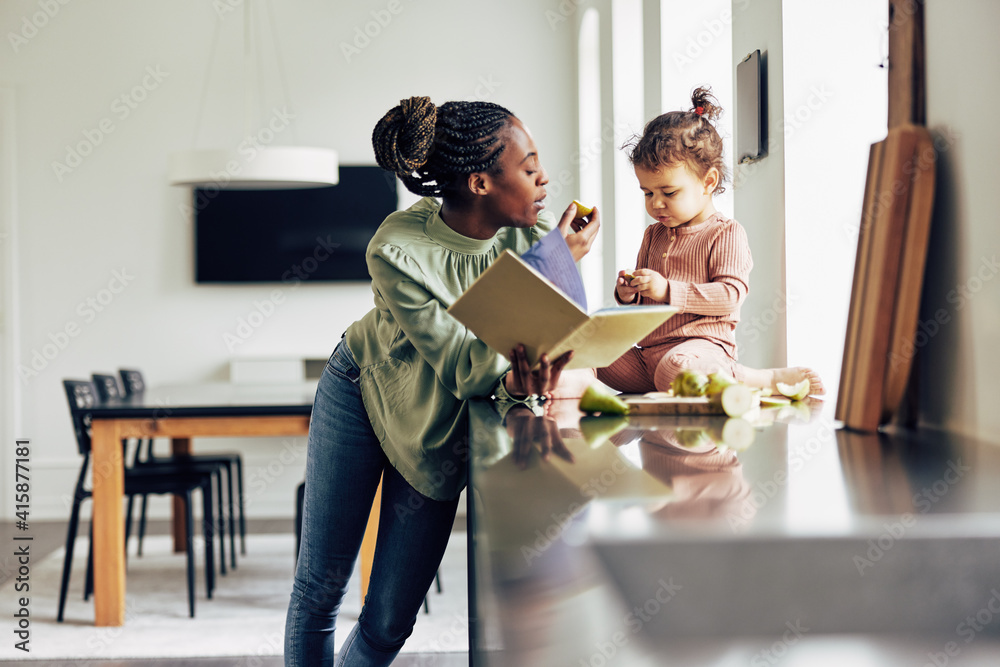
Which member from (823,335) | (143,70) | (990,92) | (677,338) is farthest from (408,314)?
(143,70)

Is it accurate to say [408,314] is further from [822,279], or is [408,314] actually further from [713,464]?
[822,279]

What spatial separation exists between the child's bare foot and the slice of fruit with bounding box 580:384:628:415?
0.42 metres

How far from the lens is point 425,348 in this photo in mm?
1267

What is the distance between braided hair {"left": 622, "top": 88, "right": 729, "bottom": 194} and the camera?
5.13ft

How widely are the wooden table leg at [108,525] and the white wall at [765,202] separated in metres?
2.26

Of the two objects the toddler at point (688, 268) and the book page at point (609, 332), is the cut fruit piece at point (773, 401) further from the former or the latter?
the book page at point (609, 332)

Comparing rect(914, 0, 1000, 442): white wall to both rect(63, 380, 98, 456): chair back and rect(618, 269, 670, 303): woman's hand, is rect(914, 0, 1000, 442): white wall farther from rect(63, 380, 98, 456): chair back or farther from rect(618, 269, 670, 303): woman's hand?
rect(63, 380, 98, 456): chair back

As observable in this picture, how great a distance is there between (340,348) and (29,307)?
4218mm

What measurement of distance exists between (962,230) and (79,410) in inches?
120

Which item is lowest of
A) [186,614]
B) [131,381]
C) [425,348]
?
[186,614]

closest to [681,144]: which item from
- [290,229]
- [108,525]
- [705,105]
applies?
[705,105]

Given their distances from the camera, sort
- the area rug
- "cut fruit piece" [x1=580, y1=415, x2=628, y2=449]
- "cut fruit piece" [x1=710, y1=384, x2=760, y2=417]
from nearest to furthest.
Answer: "cut fruit piece" [x1=580, y1=415, x2=628, y2=449] < "cut fruit piece" [x1=710, y1=384, x2=760, y2=417] < the area rug

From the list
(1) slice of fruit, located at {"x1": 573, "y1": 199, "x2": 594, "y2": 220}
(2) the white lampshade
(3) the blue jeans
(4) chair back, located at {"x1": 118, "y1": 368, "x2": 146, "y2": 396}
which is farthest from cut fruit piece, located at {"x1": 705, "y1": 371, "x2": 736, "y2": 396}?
(4) chair back, located at {"x1": 118, "y1": 368, "x2": 146, "y2": 396}

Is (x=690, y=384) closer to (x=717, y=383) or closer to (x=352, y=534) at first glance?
(x=717, y=383)
